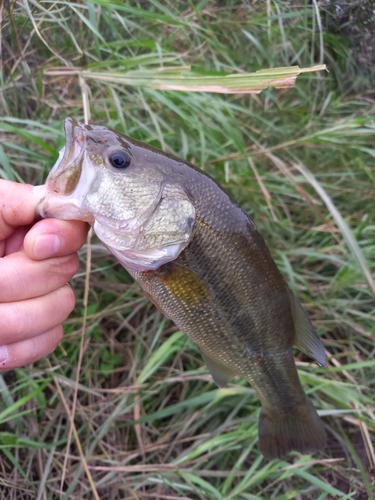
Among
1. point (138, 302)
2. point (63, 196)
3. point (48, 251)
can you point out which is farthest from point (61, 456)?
point (63, 196)

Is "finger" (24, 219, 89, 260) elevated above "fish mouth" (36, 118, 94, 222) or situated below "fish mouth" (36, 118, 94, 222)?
below

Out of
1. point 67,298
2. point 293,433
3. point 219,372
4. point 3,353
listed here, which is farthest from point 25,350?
point 293,433

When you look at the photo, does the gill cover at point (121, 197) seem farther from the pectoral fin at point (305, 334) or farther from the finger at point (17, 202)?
the pectoral fin at point (305, 334)

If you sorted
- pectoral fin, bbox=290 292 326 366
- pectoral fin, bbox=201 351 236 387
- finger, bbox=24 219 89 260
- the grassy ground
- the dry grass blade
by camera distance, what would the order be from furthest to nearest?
the grassy ground, pectoral fin, bbox=201 351 236 387, pectoral fin, bbox=290 292 326 366, the dry grass blade, finger, bbox=24 219 89 260

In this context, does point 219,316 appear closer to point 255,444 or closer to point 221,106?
point 255,444

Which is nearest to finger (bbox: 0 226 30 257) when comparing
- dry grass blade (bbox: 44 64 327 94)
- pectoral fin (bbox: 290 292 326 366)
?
dry grass blade (bbox: 44 64 327 94)

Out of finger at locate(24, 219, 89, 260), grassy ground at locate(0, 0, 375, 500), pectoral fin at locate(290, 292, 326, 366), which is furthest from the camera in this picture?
grassy ground at locate(0, 0, 375, 500)

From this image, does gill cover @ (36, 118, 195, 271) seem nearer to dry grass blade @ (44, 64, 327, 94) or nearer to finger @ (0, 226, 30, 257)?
finger @ (0, 226, 30, 257)
